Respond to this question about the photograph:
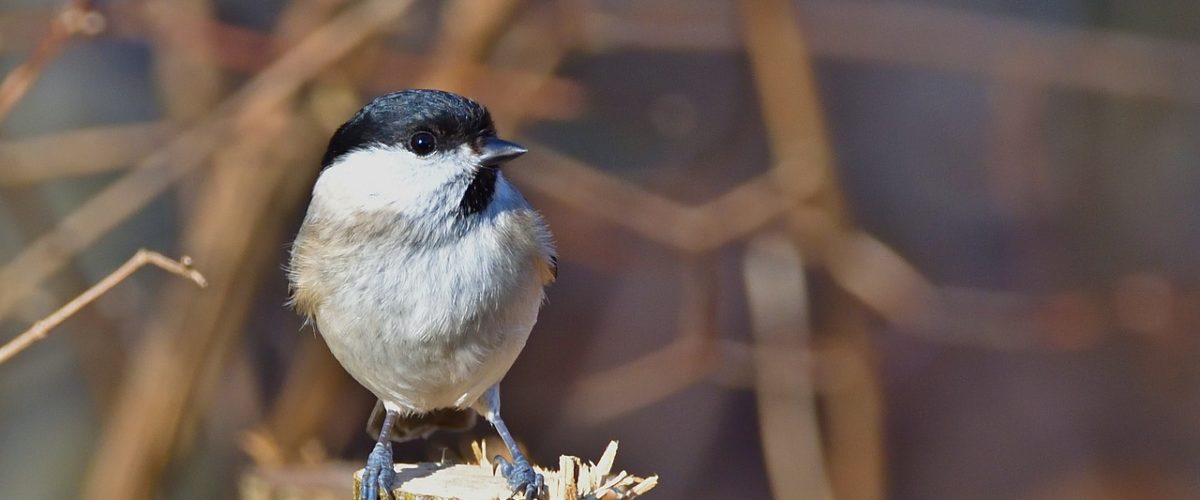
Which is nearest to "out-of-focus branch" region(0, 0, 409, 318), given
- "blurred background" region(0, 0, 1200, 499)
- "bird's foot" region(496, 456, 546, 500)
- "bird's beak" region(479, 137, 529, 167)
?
"blurred background" region(0, 0, 1200, 499)

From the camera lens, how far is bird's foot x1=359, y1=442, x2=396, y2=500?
2035mm

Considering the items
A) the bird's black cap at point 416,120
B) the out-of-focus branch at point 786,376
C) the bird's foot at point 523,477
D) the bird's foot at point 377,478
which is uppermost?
the bird's black cap at point 416,120

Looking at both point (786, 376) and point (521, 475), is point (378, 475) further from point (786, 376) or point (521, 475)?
point (786, 376)

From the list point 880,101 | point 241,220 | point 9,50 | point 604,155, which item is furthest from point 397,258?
Result: point 880,101

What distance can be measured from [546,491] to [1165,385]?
328cm

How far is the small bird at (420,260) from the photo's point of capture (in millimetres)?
2043

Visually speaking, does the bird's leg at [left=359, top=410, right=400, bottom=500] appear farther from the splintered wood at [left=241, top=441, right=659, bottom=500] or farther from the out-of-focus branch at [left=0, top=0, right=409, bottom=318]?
the out-of-focus branch at [left=0, top=0, right=409, bottom=318]

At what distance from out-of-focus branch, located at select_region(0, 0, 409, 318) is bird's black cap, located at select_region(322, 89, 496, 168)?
3.52 feet

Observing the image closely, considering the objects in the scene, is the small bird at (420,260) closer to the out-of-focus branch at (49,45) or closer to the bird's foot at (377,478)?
the bird's foot at (377,478)

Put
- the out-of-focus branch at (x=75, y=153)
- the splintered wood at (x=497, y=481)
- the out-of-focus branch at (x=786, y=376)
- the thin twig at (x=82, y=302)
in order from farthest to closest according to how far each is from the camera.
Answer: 1. the out-of-focus branch at (x=786, y=376)
2. the out-of-focus branch at (x=75, y=153)
3. the splintered wood at (x=497, y=481)
4. the thin twig at (x=82, y=302)

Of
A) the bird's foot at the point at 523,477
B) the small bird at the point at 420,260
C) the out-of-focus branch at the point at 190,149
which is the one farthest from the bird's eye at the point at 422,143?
the out-of-focus branch at the point at 190,149

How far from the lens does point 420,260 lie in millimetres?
2064

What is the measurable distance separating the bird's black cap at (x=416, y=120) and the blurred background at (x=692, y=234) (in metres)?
0.63

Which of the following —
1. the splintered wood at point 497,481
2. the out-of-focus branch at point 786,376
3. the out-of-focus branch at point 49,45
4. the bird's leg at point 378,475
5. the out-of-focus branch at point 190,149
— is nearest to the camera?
the splintered wood at point 497,481
